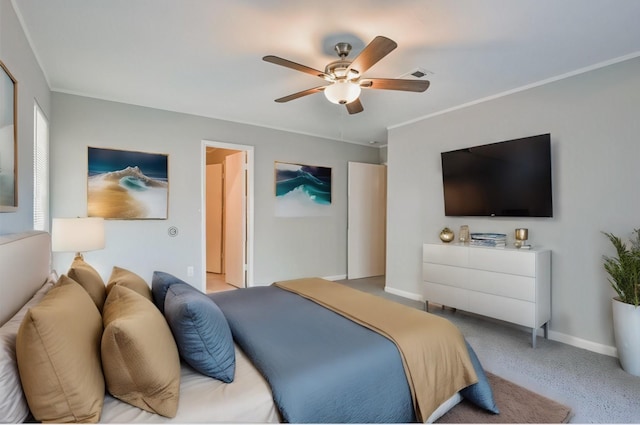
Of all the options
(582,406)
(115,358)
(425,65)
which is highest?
(425,65)

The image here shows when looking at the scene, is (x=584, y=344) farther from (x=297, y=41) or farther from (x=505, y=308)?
(x=297, y=41)

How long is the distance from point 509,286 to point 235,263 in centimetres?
362

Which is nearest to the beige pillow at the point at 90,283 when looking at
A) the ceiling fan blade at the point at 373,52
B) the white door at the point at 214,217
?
the ceiling fan blade at the point at 373,52

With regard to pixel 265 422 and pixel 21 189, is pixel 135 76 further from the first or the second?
pixel 265 422

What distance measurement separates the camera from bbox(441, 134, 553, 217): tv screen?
3.04m

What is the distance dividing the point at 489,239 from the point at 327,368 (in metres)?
2.63

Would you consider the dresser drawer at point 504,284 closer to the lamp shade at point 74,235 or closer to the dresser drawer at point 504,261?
the dresser drawer at point 504,261

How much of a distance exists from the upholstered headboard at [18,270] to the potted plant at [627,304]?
3667 mm

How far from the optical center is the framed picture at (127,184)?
3.55 m

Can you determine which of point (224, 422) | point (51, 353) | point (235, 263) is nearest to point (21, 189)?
point (51, 353)

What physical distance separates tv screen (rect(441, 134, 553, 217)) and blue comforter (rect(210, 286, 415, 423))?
2.32m

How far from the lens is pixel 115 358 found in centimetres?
113

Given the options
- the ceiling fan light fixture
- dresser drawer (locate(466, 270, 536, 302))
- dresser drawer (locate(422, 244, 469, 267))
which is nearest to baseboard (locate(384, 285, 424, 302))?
dresser drawer (locate(422, 244, 469, 267))

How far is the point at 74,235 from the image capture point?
8.13 ft
